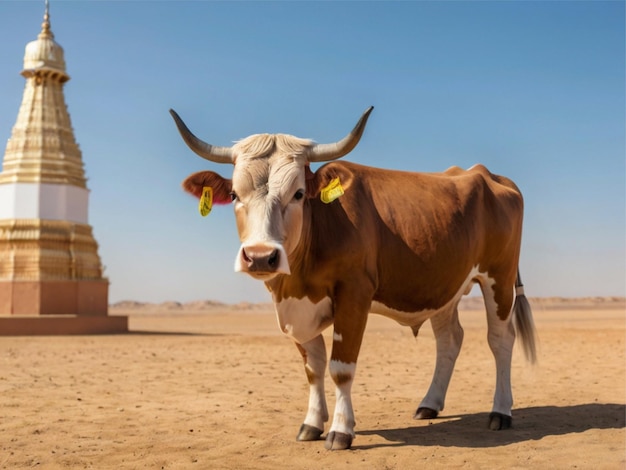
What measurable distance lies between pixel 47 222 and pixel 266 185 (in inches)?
806

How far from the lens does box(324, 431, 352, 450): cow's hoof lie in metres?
5.60

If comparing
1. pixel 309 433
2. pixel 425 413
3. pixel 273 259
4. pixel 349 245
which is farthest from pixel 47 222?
pixel 273 259

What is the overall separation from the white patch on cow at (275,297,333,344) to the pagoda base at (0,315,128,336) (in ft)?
58.5

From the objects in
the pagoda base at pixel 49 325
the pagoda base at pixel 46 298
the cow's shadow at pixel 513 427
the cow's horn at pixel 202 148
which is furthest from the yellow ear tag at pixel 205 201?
the pagoda base at pixel 46 298

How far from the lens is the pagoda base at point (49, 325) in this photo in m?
21.4

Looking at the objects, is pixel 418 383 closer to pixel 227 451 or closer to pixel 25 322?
pixel 227 451

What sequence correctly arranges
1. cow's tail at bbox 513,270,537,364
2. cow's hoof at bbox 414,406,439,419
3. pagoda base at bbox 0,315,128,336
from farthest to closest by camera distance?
pagoda base at bbox 0,315,128,336 < cow's tail at bbox 513,270,537,364 < cow's hoof at bbox 414,406,439,419

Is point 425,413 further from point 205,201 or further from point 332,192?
point 205,201

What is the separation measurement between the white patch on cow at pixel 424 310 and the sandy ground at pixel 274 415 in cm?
105

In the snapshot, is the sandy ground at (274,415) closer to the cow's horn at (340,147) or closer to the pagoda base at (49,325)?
the cow's horn at (340,147)

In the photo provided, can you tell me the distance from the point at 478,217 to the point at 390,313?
1.44 m

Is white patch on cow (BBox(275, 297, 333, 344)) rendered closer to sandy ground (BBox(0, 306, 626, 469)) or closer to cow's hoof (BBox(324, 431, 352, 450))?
cow's hoof (BBox(324, 431, 352, 450))

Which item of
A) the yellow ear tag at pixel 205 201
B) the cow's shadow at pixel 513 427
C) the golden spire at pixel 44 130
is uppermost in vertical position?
the golden spire at pixel 44 130

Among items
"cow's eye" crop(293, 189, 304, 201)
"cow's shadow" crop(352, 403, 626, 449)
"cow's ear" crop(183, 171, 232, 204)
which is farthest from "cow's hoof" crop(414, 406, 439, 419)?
"cow's ear" crop(183, 171, 232, 204)
